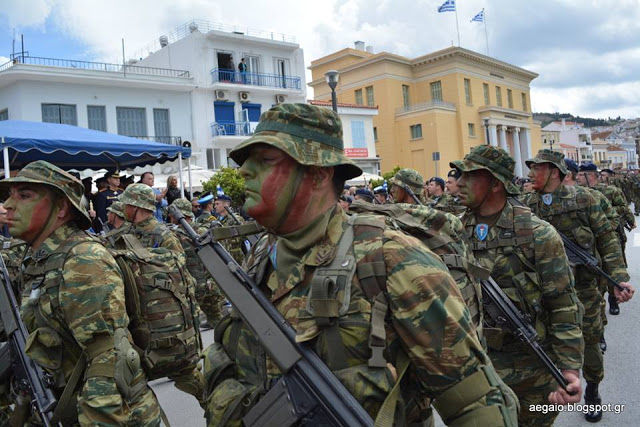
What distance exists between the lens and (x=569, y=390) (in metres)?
2.91

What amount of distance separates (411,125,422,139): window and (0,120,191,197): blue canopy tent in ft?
112

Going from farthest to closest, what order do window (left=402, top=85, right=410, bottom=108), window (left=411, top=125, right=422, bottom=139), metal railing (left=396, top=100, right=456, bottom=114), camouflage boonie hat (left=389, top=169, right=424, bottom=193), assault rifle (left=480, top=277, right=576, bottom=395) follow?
1. window (left=402, top=85, right=410, bottom=108)
2. window (left=411, top=125, right=422, bottom=139)
3. metal railing (left=396, top=100, right=456, bottom=114)
4. camouflage boonie hat (left=389, top=169, right=424, bottom=193)
5. assault rifle (left=480, top=277, right=576, bottom=395)

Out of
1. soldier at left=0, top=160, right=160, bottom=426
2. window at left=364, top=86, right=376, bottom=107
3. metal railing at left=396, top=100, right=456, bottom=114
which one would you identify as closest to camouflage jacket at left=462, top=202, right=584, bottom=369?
soldier at left=0, top=160, right=160, bottom=426

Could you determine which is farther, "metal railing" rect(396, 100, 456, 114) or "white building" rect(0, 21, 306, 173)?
"metal railing" rect(396, 100, 456, 114)

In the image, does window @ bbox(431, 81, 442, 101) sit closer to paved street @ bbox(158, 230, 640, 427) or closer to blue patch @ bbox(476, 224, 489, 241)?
paved street @ bbox(158, 230, 640, 427)

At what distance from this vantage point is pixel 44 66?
23.4 m

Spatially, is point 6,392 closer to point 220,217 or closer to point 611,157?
point 220,217

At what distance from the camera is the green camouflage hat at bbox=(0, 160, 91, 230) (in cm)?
288

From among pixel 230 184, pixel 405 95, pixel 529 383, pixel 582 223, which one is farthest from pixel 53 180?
pixel 405 95

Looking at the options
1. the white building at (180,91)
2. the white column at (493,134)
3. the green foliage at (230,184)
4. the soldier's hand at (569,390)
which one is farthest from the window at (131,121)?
the white column at (493,134)

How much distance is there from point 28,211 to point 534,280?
317 cm

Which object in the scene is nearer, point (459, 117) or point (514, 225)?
point (514, 225)

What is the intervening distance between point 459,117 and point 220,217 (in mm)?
37531

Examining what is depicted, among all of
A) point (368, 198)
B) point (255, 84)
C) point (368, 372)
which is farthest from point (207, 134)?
point (368, 372)
